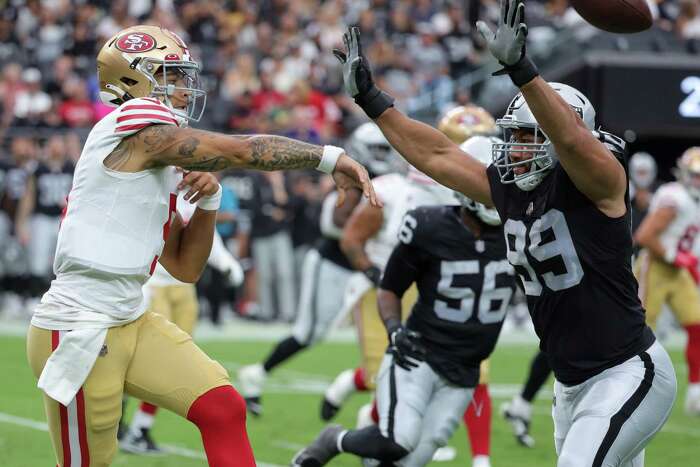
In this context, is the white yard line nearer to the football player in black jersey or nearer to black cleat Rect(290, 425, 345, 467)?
black cleat Rect(290, 425, 345, 467)

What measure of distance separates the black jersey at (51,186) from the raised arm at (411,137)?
940cm

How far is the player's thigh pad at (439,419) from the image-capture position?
494cm

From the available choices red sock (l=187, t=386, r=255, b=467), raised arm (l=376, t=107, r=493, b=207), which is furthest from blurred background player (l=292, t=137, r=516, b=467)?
red sock (l=187, t=386, r=255, b=467)

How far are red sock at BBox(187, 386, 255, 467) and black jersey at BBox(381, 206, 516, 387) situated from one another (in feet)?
4.43

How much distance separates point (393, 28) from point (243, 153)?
14.1m

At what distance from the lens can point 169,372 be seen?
3.89 m

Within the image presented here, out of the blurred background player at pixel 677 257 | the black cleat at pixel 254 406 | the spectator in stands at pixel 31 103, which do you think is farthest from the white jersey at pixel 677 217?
the spectator in stands at pixel 31 103

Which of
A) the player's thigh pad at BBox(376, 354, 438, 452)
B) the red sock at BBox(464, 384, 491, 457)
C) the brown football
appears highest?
the brown football

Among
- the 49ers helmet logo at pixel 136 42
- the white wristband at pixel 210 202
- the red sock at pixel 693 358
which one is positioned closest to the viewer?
the 49ers helmet logo at pixel 136 42

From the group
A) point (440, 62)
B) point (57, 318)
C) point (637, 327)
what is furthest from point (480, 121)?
point (440, 62)

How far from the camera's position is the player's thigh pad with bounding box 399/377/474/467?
4.94 meters

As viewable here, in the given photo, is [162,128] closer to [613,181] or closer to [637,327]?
[613,181]

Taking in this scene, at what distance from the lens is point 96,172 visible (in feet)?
12.5

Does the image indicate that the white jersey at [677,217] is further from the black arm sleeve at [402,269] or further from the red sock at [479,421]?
the black arm sleeve at [402,269]
